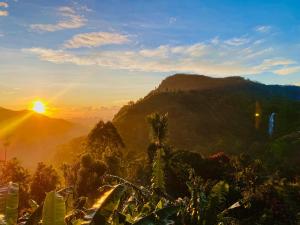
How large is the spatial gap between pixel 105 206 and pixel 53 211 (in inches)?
31.3

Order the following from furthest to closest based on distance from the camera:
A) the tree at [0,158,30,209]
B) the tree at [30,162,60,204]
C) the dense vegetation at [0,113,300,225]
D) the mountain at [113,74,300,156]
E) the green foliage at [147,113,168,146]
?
the mountain at [113,74,300,156], the green foliage at [147,113,168,146], the tree at [0,158,30,209], the tree at [30,162,60,204], the dense vegetation at [0,113,300,225]

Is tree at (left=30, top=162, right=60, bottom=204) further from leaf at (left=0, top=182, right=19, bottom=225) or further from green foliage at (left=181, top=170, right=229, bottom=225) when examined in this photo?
leaf at (left=0, top=182, right=19, bottom=225)

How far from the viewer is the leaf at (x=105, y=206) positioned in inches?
233

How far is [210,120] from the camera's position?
134 meters

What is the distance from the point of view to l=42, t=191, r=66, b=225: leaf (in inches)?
217

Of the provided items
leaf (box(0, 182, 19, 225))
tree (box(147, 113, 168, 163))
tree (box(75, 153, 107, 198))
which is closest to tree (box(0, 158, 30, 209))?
tree (box(75, 153, 107, 198))

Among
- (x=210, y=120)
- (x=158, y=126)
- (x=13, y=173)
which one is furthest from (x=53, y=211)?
(x=210, y=120)

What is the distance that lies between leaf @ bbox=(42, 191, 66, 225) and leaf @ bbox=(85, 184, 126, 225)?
434 mm

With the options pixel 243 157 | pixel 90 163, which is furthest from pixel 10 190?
pixel 243 157

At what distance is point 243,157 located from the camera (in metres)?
45.0

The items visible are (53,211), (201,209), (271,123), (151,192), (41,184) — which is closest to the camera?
(53,211)

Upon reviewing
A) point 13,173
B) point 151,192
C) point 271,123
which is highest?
point 151,192

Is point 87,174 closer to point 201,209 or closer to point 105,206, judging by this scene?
point 201,209

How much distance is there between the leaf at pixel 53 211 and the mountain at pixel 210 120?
8623cm
